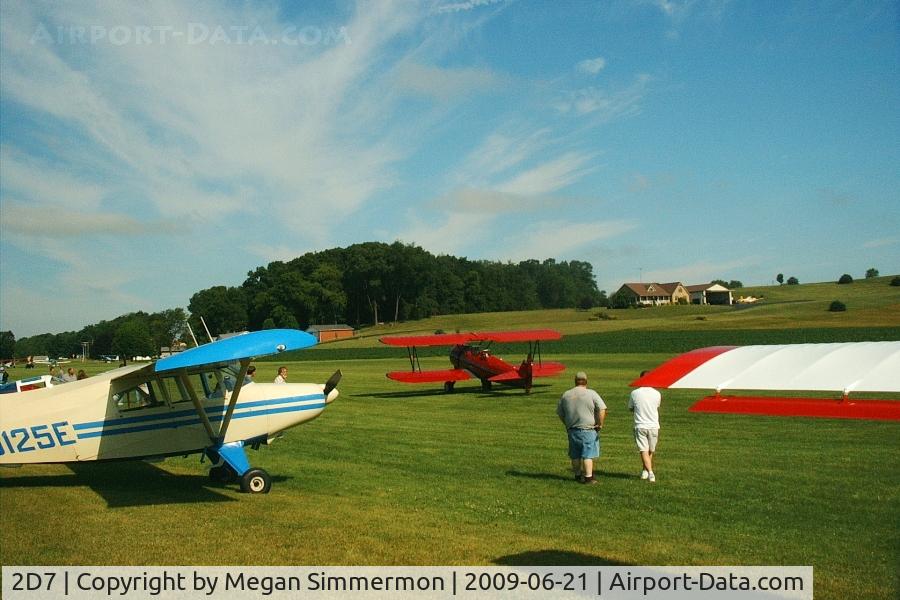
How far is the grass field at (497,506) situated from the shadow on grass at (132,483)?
0.05 m

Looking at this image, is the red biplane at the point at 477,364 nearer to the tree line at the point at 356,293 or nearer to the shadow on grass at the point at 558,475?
the shadow on grass at the point at 558,475

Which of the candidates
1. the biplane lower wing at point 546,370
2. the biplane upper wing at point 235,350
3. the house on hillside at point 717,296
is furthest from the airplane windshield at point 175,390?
the house on hillside at point 717,296

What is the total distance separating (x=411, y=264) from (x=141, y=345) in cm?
8291

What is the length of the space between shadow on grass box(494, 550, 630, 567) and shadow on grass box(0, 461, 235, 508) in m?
4.80

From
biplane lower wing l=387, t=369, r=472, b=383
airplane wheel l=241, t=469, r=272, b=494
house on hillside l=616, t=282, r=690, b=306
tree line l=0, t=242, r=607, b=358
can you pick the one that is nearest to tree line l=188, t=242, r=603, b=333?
tree line l=0, t=242, r=607, b=358

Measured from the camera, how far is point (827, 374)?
4113 millimetres

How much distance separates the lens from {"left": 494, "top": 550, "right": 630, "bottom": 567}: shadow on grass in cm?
678

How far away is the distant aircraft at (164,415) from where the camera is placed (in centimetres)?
1016

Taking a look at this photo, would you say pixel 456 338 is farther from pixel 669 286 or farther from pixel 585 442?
pixel 669 286

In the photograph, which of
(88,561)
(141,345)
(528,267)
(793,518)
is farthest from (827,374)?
(528,267)

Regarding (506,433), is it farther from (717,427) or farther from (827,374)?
(827,374)

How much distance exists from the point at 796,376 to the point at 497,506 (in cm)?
556

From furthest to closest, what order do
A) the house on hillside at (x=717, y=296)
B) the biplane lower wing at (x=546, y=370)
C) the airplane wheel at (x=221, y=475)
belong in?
the house on hillside at (x=717, y=296)
the biplane lower wing at (x=546, y=370)
the airplane wheel at (x=221, y=475)
